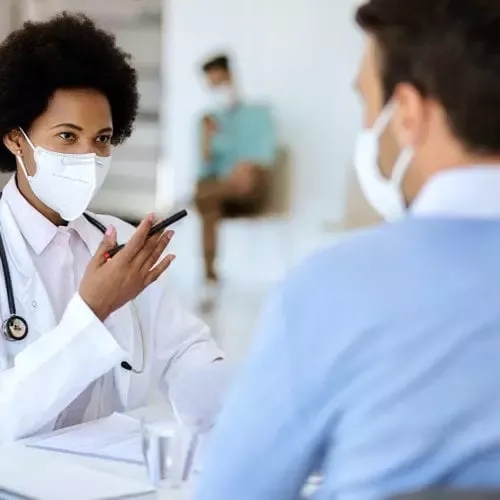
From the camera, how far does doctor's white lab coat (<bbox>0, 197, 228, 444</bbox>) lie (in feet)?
4.31

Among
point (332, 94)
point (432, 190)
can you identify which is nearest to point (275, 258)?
point (332, 94)

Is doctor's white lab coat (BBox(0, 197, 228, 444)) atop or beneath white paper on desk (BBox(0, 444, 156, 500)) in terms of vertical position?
atop

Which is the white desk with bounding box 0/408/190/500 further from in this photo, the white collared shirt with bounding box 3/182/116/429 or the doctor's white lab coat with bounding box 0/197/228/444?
the white collared shirt with bounding box 3/182/116/429

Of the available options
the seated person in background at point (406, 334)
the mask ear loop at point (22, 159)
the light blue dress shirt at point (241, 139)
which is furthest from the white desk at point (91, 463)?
the light blue dress shirt at point (241, 139)

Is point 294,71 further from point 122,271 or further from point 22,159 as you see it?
point 122,271

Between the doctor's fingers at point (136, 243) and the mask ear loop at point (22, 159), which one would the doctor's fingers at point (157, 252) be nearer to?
the doctor's fingers at point (136, 243)

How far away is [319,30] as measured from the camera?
19.6 feet

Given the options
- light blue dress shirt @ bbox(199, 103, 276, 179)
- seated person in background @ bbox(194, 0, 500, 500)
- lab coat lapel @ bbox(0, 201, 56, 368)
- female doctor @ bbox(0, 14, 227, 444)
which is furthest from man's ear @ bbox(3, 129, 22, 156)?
light blue dress shirt @ bbox(199, 103, 276, 179)

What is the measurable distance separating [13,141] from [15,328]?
33cm

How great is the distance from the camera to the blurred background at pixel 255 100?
597cm

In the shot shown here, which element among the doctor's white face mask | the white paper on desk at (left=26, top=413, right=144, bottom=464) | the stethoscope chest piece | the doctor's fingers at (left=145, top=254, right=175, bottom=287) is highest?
the doctor's white face mask

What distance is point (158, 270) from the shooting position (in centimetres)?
137

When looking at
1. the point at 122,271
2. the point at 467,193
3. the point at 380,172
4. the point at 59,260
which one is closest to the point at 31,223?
the point at 59,260

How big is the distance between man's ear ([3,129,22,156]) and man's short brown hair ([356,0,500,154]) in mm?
901
